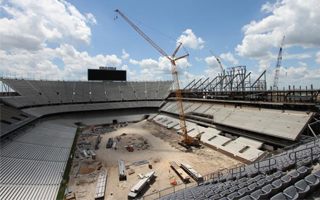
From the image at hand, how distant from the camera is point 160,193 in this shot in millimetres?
21609

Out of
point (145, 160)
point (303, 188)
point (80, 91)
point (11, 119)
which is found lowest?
point (145, 160)

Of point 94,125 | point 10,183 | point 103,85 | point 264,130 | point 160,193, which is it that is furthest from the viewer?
point 103,85

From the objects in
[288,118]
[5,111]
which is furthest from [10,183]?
[288,118]

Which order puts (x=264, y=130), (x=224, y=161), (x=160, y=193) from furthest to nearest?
(x=264, y=130), (x=224, y=161), (x=160, y=193)

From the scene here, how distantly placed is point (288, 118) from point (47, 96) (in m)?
61.4

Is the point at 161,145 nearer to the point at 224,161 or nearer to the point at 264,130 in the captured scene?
the point at 224,161

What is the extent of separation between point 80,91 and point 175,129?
39195 millimetres

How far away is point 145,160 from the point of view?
1244 inches

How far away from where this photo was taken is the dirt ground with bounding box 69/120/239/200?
2345 centimetres

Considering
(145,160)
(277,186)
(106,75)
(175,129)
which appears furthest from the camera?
(106,75)

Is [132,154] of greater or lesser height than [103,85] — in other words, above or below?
below

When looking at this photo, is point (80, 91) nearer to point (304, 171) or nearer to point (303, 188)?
point (304, 171)

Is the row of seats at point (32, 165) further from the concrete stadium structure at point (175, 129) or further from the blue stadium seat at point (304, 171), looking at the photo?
the blue stadium seat at point (304, 171)

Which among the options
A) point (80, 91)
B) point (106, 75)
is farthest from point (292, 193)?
point (106, 75)
